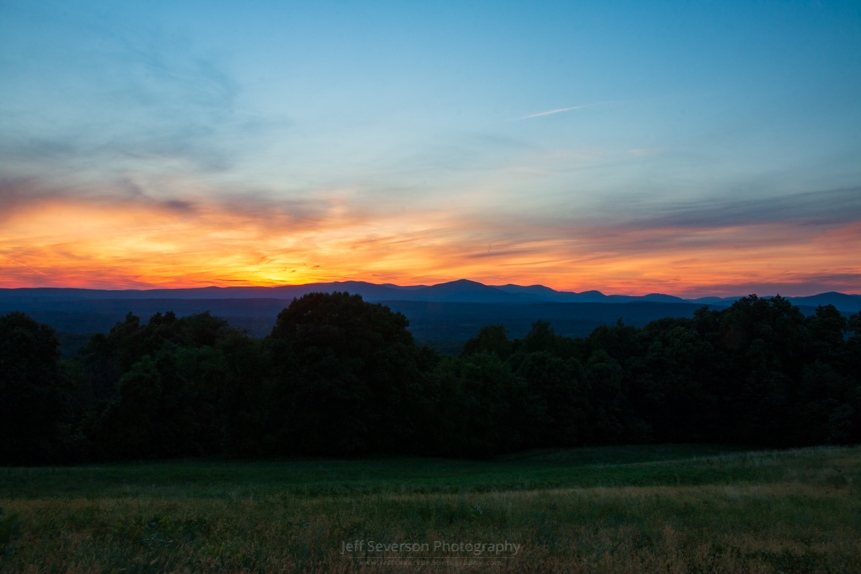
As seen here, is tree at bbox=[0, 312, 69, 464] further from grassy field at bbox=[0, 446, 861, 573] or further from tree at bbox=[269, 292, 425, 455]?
grassy field at bbox=[0, 446, 861, 573]

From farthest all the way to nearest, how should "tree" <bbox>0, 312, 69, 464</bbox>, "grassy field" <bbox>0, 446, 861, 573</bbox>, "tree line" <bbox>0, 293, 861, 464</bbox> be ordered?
"tree line" <bbox>0, 293, 861, 464</bbox>
"tree" <bbox>0, 312, 69, 464</bbox>
"grassy field" <bbox>0, 446, 861, 573</bbox>

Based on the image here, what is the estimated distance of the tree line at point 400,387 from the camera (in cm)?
3438

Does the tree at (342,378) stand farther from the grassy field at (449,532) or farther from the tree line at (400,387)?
the grassy field at (449,532)

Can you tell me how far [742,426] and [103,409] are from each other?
5795 cm

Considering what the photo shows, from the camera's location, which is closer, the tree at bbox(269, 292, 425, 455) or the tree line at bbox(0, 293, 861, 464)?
the tree line at bbox(0, 293, 861, 464)

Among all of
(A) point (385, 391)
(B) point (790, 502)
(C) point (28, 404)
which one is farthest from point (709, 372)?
(C) point (28, 404)

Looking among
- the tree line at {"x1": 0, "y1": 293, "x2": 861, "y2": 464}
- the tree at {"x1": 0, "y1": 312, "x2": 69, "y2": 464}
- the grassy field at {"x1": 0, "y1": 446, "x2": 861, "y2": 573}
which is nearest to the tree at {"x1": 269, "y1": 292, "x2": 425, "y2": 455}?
the tree line at {"x1": 0, "y1": 293, "x2": 861, "y2": 464}

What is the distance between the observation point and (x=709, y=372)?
56500 millimetres

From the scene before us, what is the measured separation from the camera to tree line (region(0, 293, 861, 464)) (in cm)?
3438

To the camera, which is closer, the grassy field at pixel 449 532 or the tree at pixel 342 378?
the grassy field at pixel 449 532

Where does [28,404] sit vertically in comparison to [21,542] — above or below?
below

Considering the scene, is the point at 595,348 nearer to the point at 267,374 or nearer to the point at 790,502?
the point at 267,374

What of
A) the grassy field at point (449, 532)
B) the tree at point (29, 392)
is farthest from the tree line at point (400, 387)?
the grassy field at point (449, 532)

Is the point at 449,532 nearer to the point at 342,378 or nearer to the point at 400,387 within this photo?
the point at 342,378
